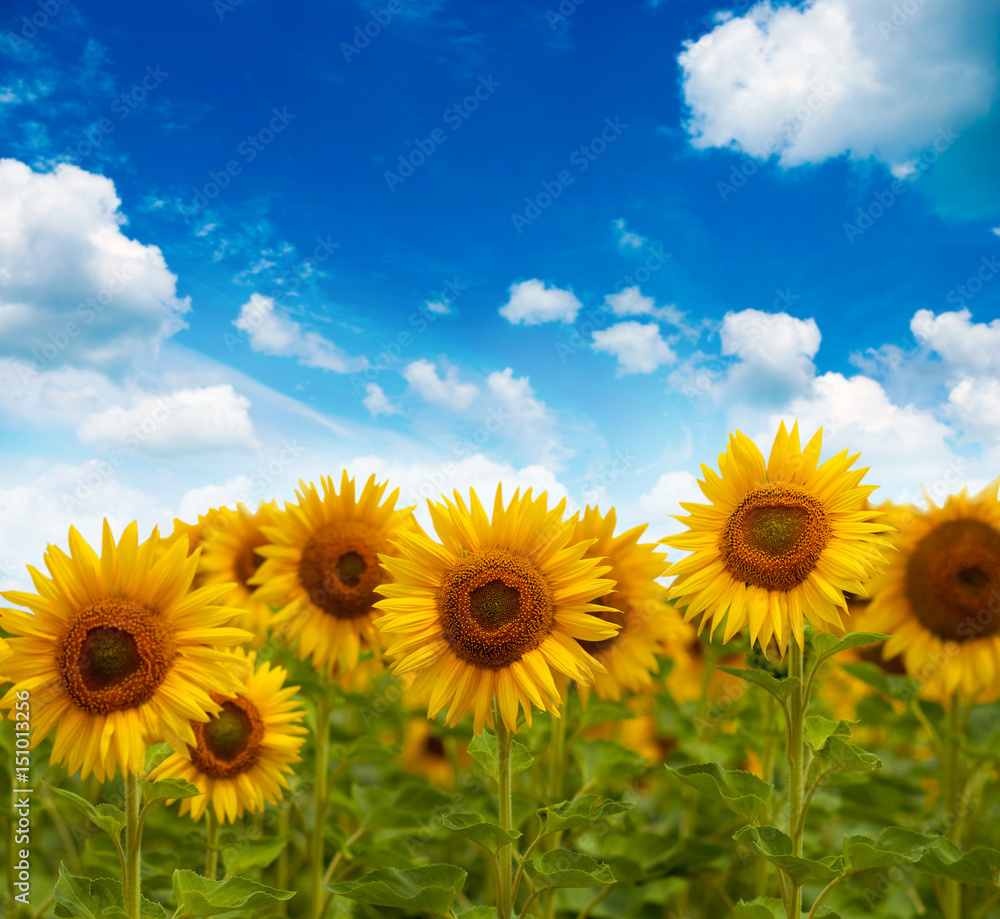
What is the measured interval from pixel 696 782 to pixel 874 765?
0.55 m

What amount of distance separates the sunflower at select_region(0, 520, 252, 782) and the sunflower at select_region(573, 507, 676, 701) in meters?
1.79

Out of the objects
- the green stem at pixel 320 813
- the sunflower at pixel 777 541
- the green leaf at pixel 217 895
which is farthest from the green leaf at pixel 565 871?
the green stem at pixel 320 813

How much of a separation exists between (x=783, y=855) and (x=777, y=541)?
1024 mm

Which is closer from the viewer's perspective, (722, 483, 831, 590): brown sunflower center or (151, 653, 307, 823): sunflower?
(722, 483, 831, 590): brown sunflower center

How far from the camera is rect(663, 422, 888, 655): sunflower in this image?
9.16 ft

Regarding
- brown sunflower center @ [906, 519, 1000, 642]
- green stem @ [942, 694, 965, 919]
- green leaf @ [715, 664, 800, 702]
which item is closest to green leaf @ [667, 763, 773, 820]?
green leaf @ [715, 664, 800, 702]

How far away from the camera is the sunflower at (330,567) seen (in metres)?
4.26

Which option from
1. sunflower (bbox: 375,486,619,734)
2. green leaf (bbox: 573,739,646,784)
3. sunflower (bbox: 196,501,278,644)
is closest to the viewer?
sunflower (bbox: 375,486,619,734)

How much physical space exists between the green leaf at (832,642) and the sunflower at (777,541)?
0.04 meters

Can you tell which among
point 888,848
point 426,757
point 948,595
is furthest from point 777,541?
point 426,757

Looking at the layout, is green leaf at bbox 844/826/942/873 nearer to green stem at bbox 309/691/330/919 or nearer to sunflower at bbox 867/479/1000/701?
sunflower at bbox 867/479/1000/701

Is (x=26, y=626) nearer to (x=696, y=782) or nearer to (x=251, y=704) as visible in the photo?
(x=251, y=704)

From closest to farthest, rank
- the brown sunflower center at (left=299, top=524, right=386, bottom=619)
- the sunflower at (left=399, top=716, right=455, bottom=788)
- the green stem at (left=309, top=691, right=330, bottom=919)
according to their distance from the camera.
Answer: the green stem at (left=309, top=691, right=330, bottom=919), the brown sunflower center at (left=299, top=524, right=386, bottom=619), the sunflower at (left=399, top=716, right=455, bottom=788)

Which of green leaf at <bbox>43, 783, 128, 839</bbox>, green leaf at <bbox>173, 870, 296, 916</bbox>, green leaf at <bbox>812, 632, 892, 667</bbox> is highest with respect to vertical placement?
green leaf at <bbox>812, 632, 892, 667</bbox>
